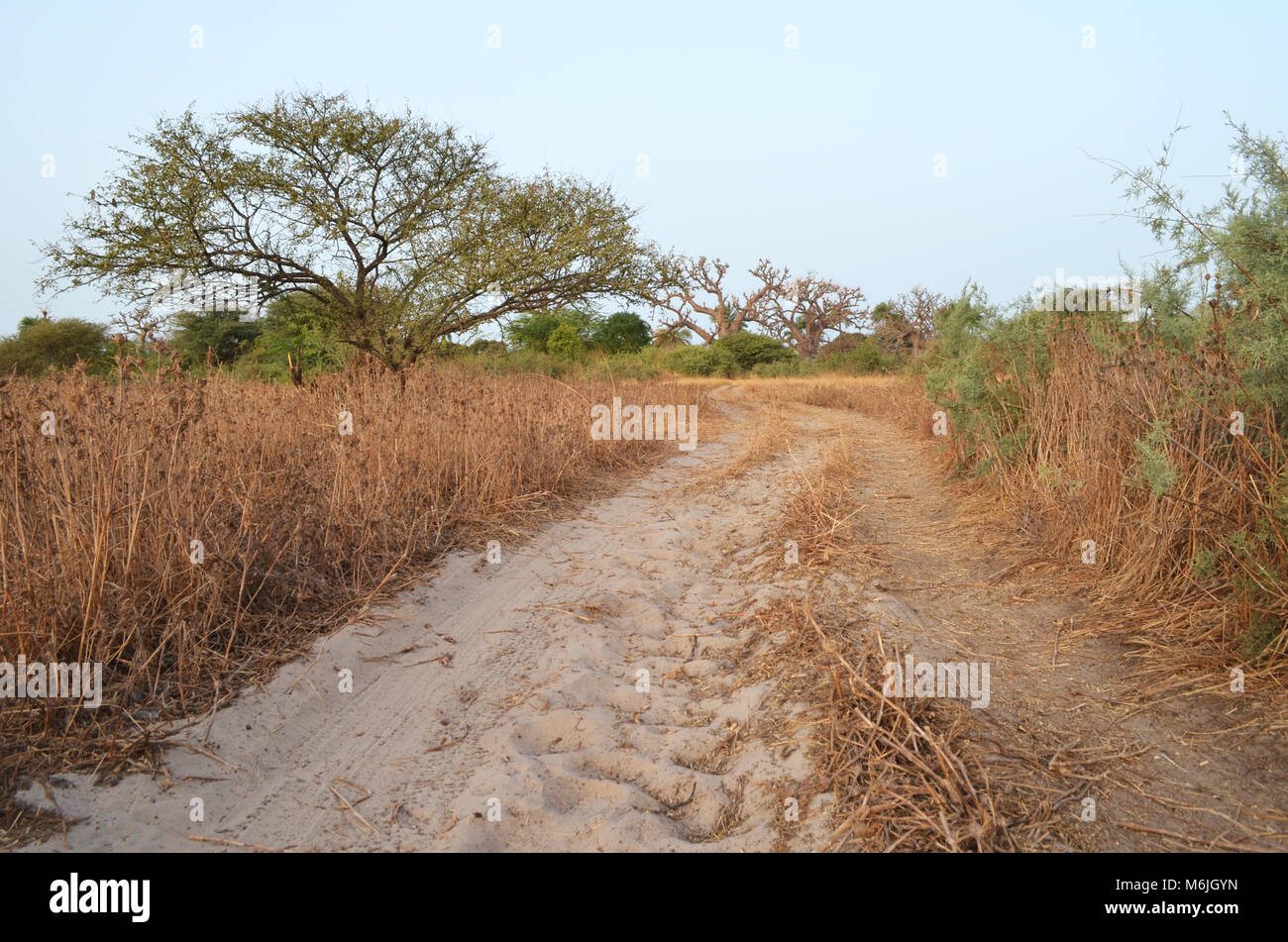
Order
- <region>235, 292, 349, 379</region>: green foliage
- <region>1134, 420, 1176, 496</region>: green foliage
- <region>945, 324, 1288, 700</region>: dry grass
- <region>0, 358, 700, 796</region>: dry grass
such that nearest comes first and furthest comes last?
<region>0, 358, 700, 796</region>: dry grass, <region>945, 324, 1288, 700</region>: dry grass, <region>1134, 420, 1176, 496</region>: green foliage, <region>235, 292, 349, 379</region>: green foliage

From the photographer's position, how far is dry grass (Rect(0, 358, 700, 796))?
8.75 feet

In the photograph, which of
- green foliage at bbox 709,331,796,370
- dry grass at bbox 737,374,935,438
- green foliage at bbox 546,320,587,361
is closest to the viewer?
dry grass at bbox 737,374,935,438

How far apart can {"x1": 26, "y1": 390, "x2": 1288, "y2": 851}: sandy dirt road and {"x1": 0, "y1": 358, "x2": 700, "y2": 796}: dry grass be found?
0.19 m

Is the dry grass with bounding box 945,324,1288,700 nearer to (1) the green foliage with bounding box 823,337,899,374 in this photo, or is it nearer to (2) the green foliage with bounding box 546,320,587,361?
(2) the green foliage with bounding box 546,320,587,361

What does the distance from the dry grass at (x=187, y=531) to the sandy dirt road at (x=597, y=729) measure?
0.63ft

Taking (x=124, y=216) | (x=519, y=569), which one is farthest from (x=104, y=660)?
(x=124, y=216)

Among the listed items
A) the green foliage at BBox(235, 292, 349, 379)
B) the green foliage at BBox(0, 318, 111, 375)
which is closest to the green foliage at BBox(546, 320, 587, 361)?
the green foliage at BBox(235, 292, 349, 379)

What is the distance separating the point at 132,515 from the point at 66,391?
6.64 feet

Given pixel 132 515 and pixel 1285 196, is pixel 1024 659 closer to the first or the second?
pixel 1285 196

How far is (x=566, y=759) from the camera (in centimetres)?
259

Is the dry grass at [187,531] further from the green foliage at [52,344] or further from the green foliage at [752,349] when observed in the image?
the green foliage at [752,349]

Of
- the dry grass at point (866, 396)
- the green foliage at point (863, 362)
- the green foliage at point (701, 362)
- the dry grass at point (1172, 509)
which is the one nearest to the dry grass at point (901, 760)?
the dry grass at point (1172, 509)

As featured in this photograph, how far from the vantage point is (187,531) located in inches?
128
